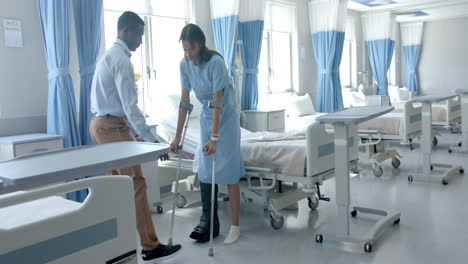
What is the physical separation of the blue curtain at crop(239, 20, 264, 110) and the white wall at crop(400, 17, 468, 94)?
27.2ft

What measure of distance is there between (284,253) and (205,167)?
0.82 m

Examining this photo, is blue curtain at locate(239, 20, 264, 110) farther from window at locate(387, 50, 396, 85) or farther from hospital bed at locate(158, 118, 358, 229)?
window at locate(387, 50, 396, 85)

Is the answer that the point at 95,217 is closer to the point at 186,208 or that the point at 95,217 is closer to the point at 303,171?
the point at 303,171

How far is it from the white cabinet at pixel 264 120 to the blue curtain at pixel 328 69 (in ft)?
6.86

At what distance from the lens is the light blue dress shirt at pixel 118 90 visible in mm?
2463

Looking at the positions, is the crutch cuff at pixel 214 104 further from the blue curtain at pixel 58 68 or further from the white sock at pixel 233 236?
the blue curtain at pixel 58 68

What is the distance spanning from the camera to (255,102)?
6012 mm

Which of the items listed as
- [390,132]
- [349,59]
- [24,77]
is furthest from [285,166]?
[349,59]

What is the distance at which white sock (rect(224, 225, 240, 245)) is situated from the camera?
3.07m

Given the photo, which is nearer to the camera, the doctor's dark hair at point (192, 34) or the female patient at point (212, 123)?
the doctor's dark hair at point (192, 34)

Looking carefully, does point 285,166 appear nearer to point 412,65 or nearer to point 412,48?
point 412,65

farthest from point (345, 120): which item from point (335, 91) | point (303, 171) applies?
point (335, 91)

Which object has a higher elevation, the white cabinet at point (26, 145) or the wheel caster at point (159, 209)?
the white cabinet at point (26, 145)

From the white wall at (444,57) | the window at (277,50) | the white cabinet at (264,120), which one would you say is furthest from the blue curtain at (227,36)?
the white wall at (444,57)
